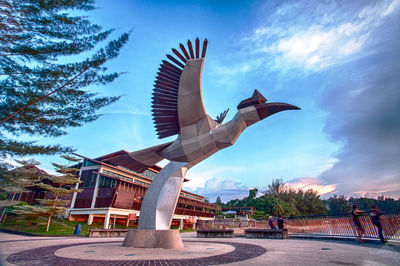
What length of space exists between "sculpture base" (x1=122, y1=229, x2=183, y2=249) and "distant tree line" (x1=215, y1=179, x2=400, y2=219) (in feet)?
148

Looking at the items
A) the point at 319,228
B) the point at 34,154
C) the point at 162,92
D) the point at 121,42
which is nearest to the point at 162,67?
the point at 162,92

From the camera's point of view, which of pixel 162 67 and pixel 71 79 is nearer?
pixel 71 79

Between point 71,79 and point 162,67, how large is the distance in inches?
133

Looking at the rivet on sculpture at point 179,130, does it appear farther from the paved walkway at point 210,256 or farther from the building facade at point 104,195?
the building facade at point 104,195

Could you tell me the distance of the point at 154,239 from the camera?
26.0 ft

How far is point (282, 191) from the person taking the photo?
69.0 m

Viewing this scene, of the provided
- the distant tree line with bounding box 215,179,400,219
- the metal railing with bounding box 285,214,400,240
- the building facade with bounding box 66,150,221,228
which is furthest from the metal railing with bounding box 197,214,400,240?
the distant tree line with bounding box 215,179,400,219

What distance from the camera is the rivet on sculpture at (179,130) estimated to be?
8062 mm

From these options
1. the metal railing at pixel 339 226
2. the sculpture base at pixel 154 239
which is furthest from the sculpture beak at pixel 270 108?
the sculpture base at pixel 154 239

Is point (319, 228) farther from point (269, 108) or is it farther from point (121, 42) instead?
point (121, 42)

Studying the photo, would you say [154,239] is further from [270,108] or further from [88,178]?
[88,178]

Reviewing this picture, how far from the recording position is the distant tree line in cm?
5317

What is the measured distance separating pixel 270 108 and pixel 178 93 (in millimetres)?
3821

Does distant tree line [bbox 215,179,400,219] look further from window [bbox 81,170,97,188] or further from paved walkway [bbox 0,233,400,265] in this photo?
paved walkway [bbox 0,233,400,265]
